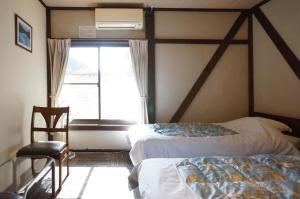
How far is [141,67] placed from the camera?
388 cm

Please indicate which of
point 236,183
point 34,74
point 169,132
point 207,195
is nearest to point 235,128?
point 169,132

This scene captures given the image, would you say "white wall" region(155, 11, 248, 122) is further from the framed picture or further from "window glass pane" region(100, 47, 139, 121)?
the framed picture

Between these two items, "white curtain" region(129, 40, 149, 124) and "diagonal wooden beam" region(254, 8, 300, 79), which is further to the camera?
"white curtain" region(129, 40, 149, 124)

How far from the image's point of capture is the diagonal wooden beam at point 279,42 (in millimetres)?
3004

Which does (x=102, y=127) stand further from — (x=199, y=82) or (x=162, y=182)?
(x=162, y=182)

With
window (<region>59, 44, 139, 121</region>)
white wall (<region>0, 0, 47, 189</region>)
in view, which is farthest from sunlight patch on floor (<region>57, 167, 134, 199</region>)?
window (<region>59, 44, 139, 121</region>)

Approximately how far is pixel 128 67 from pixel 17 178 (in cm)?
237

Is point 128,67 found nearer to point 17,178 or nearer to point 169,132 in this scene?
point 169,132

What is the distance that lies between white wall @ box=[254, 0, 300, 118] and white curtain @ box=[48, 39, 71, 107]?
3.18m

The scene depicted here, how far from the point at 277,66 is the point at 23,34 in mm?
3512

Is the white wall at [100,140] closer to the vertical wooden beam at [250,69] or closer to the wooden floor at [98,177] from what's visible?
the wooden floor at [98,177]

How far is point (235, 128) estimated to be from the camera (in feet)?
10.5

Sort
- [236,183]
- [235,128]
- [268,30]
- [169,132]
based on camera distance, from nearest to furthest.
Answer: [236,183] → [169,132] → [235,128] → [268,30]

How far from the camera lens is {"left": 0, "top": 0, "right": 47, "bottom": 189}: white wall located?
2.48 meters
